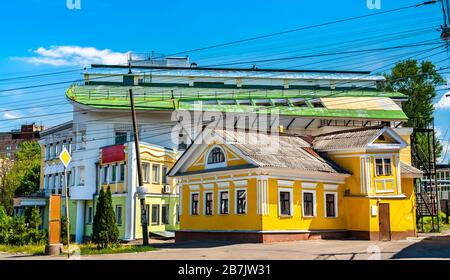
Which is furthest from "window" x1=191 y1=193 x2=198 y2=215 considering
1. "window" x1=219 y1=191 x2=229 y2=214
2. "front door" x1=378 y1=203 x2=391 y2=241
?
"front door" x1=378 y1=203 x2=391 y2=241

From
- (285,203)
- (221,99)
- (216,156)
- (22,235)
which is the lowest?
(22,235)

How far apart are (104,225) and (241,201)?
26.1 ft

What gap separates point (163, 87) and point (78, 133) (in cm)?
1050

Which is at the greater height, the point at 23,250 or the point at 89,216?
the point at 89,216

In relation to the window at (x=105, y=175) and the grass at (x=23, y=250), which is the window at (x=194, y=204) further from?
the window at (x=105, y=175)

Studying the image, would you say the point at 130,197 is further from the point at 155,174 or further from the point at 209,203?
the point at 209,203

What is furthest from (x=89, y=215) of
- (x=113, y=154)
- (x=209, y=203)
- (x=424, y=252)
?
(x=424, y=252)

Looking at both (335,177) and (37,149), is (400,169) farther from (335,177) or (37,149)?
(37,149)

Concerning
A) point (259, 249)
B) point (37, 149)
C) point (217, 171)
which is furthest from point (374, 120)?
point (37, 149)

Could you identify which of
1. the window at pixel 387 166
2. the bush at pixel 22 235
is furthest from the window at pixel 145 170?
the window at pixel 387 166

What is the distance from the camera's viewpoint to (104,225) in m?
22.3

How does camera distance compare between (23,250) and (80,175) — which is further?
(80,175)

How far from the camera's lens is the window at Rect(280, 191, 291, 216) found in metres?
26.8

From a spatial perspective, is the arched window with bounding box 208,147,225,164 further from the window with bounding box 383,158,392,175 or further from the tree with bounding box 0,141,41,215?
the tree with bounding box 0,141,41,215
